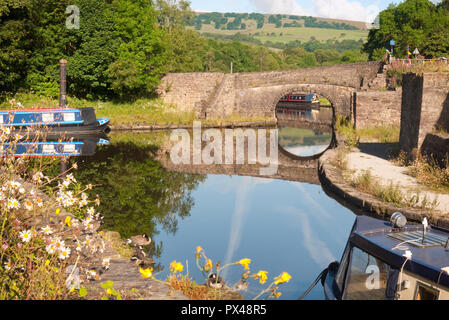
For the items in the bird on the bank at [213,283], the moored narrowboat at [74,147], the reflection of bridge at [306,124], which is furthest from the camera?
the reflection of bridge at [306,124]

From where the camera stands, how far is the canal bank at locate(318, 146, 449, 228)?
9047mm

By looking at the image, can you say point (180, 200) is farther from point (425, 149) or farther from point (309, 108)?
point (309, 108)

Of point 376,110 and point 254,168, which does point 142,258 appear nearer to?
point 254,168

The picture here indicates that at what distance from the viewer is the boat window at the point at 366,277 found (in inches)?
191

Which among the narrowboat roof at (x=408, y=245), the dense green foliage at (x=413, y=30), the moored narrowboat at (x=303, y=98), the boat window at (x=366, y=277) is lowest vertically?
the moored narrowboat at (x=303, y=98)

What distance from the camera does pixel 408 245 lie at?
4.94 metres

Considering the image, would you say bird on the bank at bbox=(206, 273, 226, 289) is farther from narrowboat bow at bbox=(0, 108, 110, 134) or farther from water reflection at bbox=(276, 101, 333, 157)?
narrowboat bow at bbox=(0, 108, 110, 134)

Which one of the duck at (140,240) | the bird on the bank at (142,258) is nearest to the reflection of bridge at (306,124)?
the duck at (140,240)

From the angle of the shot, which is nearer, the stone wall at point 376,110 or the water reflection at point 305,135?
the stone wall at point 376,110

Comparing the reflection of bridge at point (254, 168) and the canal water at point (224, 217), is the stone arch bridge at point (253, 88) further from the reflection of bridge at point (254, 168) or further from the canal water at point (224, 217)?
the canal water at point (224, 217)

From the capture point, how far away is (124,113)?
92.1 feet

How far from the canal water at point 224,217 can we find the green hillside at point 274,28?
363 ft

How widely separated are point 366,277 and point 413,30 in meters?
38.4

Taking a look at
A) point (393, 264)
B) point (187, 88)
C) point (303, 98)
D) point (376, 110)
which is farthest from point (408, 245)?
point (303, 98)
